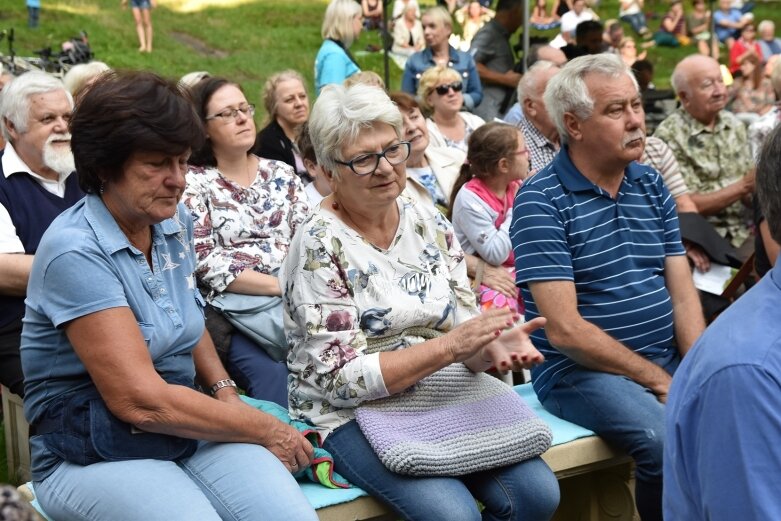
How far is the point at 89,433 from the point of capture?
2545mm

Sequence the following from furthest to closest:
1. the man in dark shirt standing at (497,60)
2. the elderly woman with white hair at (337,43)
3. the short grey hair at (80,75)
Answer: the man in dark shirt standing at (497,60) → the elderly woman with white hair at (337,43) → the short grey hair at (80,75)

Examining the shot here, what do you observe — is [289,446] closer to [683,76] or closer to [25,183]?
[25,183]

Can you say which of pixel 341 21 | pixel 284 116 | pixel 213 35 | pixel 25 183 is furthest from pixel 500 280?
pixel 213 35

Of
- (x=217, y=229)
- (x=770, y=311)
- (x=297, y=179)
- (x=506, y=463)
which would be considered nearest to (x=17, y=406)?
(x=217, y=229)

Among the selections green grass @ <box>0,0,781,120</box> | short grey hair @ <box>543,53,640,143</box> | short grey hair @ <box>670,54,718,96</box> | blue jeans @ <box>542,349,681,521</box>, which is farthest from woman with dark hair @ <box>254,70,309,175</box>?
green grass @ <box>0,0,781,120</box>

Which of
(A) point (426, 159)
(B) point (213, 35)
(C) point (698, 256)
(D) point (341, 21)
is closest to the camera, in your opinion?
(C) point (698, 256)

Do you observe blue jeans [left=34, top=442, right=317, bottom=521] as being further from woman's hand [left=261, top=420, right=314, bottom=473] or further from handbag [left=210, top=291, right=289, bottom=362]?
handbag [left=210, top=291, right=289, bottom=362]

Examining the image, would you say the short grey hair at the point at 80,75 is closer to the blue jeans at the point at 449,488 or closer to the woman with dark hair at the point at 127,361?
the woman with dark hair at the point at 127,361

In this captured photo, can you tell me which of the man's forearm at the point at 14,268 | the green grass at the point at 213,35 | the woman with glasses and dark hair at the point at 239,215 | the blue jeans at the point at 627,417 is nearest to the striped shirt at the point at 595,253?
the blue jeans at the point at 627,417

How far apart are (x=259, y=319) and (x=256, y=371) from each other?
212 millimetres

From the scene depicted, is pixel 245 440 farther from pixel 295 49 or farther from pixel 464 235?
pixel 295 49

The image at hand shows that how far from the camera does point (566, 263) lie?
338 cm

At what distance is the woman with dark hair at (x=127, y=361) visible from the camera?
249 cm

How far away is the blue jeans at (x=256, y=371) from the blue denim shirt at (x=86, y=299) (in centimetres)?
115
